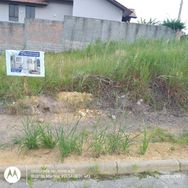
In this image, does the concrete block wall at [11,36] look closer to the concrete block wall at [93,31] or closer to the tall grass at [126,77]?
the concrete block wall at [93,31]

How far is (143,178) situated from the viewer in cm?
322

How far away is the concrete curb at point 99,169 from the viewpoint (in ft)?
10.3

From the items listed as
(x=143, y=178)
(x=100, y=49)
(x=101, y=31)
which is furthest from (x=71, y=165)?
(x=101, y=31)

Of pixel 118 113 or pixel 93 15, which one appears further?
pixel 93 15

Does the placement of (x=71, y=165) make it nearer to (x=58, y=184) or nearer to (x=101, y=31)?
(x=58, y=184)

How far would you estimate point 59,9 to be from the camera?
20875mm

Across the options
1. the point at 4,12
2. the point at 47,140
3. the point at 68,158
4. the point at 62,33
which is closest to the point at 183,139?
the point at 68,158

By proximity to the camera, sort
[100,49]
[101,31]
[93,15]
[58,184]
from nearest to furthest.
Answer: [58,184], [100,49], [101,31], [93,15]

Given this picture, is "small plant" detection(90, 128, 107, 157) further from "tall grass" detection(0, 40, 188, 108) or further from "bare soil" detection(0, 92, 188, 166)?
"tall grass" detection(0, 40, 188, 108)

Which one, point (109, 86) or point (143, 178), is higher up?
point (109, 86)

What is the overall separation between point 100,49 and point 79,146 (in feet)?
14.5

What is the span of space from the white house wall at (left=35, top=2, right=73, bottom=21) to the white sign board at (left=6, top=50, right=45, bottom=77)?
1696cm

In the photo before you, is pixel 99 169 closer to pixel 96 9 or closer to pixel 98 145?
pixel 98 145

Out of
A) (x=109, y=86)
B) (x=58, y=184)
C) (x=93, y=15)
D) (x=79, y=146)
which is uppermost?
(x=93, y=15)
